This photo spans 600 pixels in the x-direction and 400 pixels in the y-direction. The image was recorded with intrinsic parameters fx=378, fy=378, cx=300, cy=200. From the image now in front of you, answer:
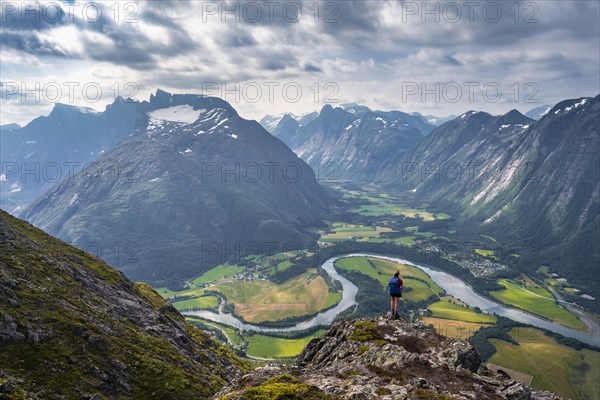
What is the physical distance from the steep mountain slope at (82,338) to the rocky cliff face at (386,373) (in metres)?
16.0

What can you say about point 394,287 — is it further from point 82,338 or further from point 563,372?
point 563,372

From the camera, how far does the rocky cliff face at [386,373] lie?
34.5 metres

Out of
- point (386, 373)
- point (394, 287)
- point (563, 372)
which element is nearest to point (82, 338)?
point (386, 373)

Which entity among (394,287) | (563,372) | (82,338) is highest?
(394,287)

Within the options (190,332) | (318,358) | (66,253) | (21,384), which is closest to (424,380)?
(318,358)

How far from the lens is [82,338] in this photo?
49812mm

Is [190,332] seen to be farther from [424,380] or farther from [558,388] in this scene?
[558,388]

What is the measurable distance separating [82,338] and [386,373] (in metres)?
39.2

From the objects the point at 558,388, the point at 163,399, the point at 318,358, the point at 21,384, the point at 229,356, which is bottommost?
the point at 558,388

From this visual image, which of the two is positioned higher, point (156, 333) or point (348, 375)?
point (348, 375)

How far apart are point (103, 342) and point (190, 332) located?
3504 centimetres

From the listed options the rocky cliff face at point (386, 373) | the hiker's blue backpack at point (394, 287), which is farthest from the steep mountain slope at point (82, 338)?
the hiker's blue backpack at point (394, 287)

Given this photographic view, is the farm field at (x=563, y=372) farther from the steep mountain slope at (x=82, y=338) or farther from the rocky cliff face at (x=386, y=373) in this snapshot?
the steep mountain slope at (x=82, y=338)

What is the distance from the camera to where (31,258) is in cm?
6469
